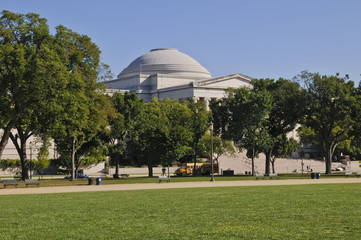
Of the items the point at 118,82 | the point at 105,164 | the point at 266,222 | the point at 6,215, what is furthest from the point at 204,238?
the point at 118,82

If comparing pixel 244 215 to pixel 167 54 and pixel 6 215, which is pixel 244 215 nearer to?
pixel 6 215

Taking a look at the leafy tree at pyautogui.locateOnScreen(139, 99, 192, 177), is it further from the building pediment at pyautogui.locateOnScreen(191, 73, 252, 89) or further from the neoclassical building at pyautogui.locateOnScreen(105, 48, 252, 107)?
the building pediment at pyautogui.locateOnScreen(191, 73, 252, 89)

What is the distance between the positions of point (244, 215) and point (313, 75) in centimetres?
5655

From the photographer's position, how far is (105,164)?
105312 mm

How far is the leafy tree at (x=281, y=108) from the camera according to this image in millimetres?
73625

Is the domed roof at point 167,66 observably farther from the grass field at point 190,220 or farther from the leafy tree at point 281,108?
the grass field at point 190,220

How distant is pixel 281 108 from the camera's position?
7656 centimetres

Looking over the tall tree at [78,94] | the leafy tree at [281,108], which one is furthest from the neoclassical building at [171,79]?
the tall tree at [78,94]

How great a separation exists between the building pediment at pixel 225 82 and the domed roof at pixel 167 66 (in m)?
13.9

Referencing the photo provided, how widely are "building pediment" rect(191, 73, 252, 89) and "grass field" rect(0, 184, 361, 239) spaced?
108m

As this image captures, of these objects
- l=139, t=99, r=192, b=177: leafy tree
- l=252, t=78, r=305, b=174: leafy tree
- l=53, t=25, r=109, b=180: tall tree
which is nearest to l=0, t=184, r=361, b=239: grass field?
l=53, t=25, r=109, b=180: tall tree

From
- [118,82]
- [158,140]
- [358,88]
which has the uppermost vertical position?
[118,82]

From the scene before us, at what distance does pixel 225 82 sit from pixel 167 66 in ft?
65.1

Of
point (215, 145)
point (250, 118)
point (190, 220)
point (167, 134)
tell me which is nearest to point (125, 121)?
point (167, 134)
